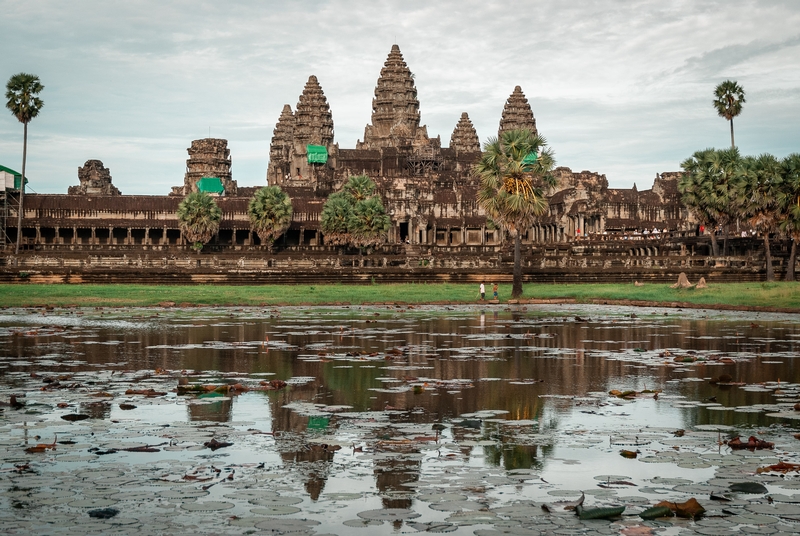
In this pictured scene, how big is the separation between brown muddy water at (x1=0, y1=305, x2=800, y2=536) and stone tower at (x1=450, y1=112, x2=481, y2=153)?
426 ft

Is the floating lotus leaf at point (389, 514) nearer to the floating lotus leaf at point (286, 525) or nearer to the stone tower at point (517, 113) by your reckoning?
the floating lotus leaf at point (286, 525)

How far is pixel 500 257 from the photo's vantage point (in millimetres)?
69750

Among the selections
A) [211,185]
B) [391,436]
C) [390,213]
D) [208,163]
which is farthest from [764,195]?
[208,163]

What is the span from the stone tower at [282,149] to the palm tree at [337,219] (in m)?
55.7

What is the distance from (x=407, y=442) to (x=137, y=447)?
248 cm

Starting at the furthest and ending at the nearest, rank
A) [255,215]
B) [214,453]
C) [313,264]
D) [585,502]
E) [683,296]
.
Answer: [255,215] < [313,264] < [683,296] < [214,453] < [585,502]

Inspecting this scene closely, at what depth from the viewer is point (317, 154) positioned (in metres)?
137

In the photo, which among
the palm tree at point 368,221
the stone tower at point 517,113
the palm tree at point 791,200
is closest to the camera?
the palm tree at point 791,200


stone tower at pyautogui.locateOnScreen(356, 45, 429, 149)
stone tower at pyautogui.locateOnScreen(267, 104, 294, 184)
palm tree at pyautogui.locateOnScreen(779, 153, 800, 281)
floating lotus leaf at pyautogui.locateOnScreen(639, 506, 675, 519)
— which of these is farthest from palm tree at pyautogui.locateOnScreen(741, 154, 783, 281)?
stone tower at pyautogui.locateOnScreen(267, 104, 294, 184)

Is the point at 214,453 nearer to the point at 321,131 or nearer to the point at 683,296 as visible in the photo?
the point at 683,296

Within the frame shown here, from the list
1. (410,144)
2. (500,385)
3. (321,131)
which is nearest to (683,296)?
(500,385)

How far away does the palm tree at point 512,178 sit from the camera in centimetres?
4278

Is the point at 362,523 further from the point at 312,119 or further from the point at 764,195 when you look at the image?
the point at 312,119

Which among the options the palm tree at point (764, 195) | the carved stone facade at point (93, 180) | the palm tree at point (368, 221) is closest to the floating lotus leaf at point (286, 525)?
the palm tree at point (764, 195)
